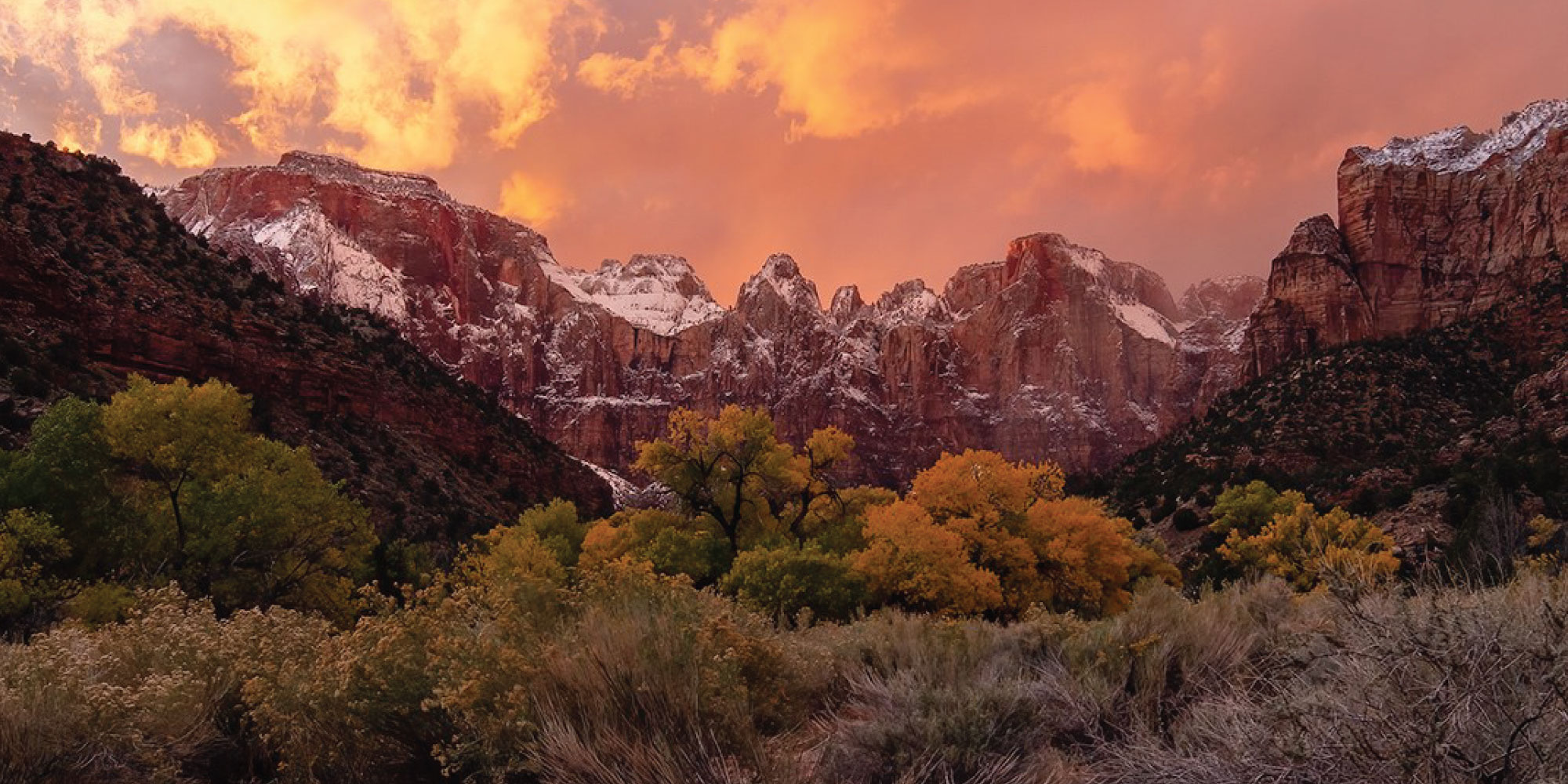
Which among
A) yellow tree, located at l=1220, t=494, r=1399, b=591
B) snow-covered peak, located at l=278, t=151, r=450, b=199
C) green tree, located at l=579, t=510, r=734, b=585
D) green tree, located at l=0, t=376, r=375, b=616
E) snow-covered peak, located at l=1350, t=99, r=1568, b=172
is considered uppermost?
snow-covered peak, located at l=278, t=151, r=450, b=199

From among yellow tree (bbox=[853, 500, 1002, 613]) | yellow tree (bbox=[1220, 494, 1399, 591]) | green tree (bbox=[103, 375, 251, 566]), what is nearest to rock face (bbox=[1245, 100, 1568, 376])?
yellow tree (bbox=[1220, 494, 1399, 591])

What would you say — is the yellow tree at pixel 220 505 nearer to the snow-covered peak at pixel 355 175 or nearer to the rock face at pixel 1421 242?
the rock face at pixel 1421 242

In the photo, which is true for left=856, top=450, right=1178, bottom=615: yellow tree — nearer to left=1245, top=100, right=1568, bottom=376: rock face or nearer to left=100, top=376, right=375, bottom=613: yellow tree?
left=100, top=376, right=375, bottom=613: yellow tree

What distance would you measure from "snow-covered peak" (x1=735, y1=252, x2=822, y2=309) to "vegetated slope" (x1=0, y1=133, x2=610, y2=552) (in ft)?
437

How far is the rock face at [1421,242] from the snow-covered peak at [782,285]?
103643 mm

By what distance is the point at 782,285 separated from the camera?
192 meters

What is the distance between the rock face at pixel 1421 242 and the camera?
87.6 metres

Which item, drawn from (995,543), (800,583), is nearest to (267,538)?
(800,583)

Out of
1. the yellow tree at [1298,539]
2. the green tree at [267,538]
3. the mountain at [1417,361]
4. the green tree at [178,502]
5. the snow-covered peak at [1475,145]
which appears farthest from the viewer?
the snow-covered peak at [1475,145]

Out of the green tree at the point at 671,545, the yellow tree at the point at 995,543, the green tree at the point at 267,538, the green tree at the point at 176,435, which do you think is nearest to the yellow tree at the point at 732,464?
the green tree at the point at 671,545

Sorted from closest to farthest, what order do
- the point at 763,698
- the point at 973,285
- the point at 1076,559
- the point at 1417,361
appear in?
the point at 763,698
the point at 1076,559
the point at 1417,361
the point at 973,285

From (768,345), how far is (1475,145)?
116566mm

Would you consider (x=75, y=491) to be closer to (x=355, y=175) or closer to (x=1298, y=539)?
(x=1298, y=539)

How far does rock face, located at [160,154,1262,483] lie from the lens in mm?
155875
